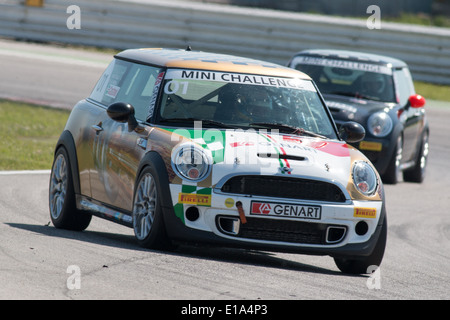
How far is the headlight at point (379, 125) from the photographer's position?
13.7 meters

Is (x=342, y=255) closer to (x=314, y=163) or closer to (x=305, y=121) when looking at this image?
(x=314, y=163)

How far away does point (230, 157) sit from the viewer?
7.34 meters

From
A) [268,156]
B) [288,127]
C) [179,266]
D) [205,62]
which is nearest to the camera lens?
[179,266]

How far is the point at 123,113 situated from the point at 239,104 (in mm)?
915

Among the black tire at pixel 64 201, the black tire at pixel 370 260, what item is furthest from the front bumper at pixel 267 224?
the black tire at pixel 64 201

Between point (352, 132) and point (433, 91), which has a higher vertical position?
point (352, 132)

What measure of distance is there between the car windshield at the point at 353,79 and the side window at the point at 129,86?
5.90 meters

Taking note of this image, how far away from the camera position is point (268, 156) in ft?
24.4

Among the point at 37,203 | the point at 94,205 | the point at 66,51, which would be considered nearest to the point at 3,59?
the point at 66,51

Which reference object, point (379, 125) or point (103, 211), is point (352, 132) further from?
Answer: point (379, 125)

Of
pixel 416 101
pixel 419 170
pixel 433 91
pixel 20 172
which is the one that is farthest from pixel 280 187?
pixel 433 91

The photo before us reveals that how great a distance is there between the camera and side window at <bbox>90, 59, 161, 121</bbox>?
8.39 m

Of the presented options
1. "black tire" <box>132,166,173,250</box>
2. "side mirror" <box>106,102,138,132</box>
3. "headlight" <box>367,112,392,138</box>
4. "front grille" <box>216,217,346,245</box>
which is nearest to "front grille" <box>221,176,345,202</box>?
"front grille" <box>216,217,346,245</box>

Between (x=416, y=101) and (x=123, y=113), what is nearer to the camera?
(x=123, y=113)
